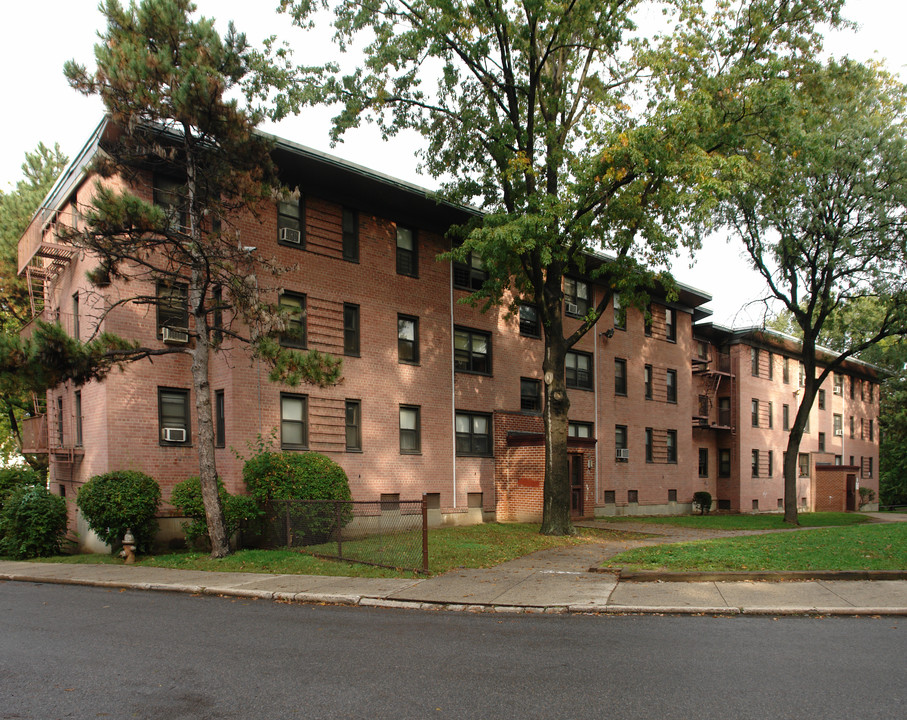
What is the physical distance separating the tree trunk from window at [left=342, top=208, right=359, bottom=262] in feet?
21.2

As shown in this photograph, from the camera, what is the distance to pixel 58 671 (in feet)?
22.4

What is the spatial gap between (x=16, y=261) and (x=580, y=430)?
Answer: 80.7ft

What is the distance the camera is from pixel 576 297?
1184 inches

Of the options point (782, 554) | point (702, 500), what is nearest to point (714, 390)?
point (702, 500)

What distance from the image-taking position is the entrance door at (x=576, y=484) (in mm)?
27703

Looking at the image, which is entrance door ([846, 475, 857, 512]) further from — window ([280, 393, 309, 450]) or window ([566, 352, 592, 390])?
window ([280, 393, 309, 450])

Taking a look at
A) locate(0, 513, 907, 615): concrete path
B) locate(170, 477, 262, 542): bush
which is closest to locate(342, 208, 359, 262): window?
locate(170, 477, 262, 542): bush

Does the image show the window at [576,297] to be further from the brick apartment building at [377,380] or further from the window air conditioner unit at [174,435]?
the window air conditioner unit at [174,435]

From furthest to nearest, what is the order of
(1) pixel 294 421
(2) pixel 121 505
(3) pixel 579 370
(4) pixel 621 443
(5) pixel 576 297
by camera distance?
(4) pixel 621 443
(3) pixel 579 370
(5) pixel 576 297
(1) pixel 294 421
(2) pixel 121 505

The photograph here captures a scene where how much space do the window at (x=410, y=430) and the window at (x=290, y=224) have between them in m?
6.28

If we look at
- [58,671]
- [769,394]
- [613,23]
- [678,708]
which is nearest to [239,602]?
[58,671]


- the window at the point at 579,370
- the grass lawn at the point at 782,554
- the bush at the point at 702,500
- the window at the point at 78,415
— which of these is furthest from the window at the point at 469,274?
the bush at the point at 702,500

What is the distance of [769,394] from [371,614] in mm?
39514

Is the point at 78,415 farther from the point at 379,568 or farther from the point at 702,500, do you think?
the point at 702,500
